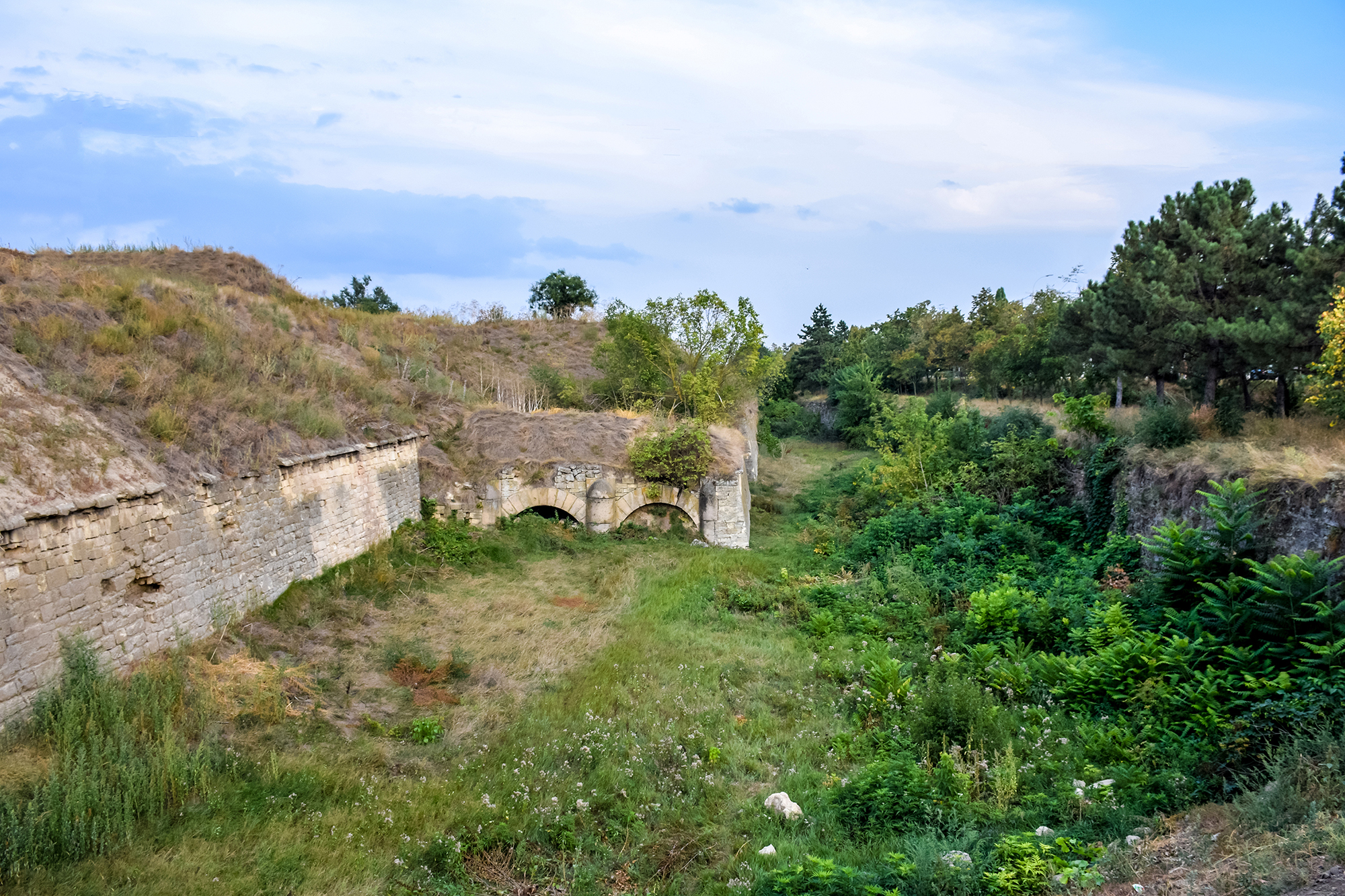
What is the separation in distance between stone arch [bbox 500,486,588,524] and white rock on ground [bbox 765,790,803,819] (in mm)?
10610

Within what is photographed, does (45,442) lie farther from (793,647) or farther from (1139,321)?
(1139,321)

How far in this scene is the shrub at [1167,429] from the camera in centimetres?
1137

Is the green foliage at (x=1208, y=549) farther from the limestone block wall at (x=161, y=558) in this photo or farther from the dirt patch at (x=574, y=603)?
the limestone block wall at (x=161, y=558)

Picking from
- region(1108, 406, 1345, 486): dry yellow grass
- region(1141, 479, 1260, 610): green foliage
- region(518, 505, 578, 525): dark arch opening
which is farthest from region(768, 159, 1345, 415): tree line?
region(518, 505, 578, 525): dark arch opening

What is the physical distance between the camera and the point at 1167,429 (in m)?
11.4

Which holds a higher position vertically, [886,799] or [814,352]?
[814,352]

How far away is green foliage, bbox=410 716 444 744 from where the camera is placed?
7.23 m

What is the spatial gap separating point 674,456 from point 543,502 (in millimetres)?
3098

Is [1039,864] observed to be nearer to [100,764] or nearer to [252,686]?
[100,764]

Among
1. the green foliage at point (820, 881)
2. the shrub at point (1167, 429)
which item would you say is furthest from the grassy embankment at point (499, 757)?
the shrub at point (1167, 429)

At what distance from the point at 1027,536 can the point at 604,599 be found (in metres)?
7.15

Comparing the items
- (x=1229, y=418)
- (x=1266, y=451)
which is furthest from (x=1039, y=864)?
(x=1229, y=418)

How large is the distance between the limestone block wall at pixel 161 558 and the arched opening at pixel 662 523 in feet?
19.2

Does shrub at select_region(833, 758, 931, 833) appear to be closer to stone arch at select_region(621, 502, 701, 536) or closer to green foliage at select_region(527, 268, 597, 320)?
stone arch at select_region(621, 502, 701, 536)
